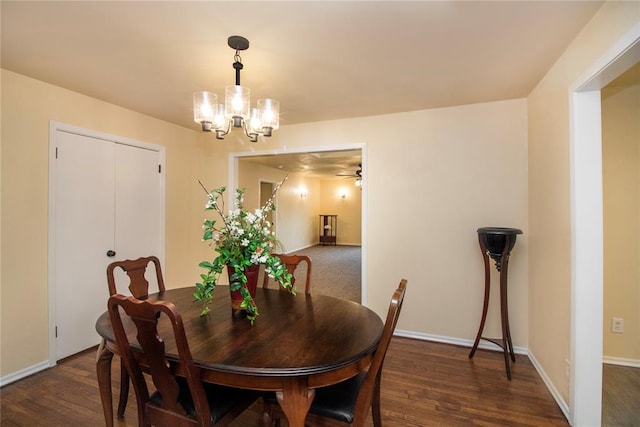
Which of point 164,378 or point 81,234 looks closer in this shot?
point 164,378

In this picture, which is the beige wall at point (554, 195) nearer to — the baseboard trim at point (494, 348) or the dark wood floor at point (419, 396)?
the baseboard trim at point (494, 348)

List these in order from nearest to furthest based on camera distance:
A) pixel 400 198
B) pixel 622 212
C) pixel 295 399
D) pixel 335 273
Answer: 1. pixel 295 399
2. pixel 622 212
3. pixel 400 198
4. pixel 335 273

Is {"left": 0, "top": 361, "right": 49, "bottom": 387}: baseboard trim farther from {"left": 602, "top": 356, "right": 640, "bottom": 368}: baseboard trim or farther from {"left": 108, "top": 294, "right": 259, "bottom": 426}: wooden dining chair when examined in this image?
{"left": 602, "top": 356, "right": 640, "bottom": 368}: baseboard trim

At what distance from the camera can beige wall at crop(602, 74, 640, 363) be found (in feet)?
8.11

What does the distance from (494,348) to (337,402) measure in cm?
225

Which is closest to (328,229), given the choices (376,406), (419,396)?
(419,396)

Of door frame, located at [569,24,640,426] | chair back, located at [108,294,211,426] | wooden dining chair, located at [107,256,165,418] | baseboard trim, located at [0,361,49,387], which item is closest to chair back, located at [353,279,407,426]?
chair back, located at [108,294,211,426]

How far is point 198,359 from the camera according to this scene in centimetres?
125

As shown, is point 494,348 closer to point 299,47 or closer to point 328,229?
point 299,47

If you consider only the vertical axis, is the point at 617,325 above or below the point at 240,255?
below

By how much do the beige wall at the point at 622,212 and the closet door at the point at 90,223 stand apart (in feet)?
14.9

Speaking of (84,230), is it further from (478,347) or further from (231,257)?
(478,347)

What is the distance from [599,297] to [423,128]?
2059mm

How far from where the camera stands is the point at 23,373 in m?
2.40
